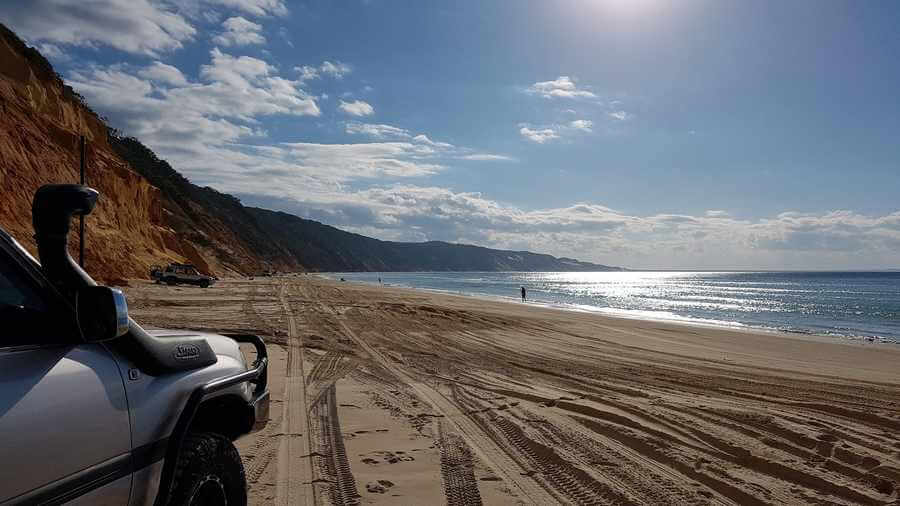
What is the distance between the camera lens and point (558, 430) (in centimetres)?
650

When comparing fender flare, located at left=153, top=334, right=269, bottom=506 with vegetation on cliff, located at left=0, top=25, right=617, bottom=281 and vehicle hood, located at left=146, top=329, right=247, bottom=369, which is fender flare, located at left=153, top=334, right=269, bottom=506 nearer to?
vehicle hood, located at left=146, top=329, right=247, bottom=369

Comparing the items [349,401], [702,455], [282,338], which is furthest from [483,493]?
[282,338]

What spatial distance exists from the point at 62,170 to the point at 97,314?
34.4 metres

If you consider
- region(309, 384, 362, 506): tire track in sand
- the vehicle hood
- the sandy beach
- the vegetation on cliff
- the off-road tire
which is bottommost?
the sandy beach

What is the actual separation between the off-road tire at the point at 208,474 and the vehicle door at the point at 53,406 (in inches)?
13.1

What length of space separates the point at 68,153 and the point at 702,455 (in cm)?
3644

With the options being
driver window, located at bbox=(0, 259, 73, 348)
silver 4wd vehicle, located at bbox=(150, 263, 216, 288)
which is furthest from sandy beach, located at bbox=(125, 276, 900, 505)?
silver 4wd vehicle, located at bbox=(150, 263, 216, 288)

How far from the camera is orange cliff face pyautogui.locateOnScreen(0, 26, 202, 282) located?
26.9m

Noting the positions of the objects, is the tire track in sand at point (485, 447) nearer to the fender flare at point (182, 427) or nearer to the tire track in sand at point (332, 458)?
the tire track in sand at point (332, 458)

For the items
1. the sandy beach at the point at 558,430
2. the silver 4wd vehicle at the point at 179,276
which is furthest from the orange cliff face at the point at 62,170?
the sandy beach at the point at 558,430

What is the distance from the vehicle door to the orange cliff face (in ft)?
87.9

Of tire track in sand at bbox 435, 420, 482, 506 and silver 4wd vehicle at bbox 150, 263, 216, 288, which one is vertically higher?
silver 4wd vehicle at bbox 150, 263, 216, 288

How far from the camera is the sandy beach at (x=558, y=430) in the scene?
4.79m

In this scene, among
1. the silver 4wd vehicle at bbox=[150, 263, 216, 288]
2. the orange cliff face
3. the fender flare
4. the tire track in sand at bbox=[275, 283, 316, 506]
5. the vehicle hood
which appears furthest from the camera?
the silver 4wd vehicle at bbox=[150, 263, 216, 288]
